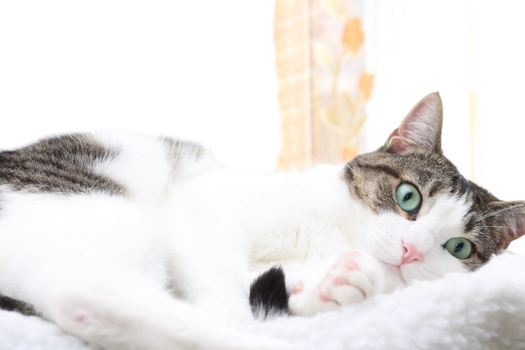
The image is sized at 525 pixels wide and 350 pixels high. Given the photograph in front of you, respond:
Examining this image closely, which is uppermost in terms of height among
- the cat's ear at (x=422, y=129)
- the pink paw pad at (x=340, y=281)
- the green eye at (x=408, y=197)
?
the cat's ear at (x=422, y=129)

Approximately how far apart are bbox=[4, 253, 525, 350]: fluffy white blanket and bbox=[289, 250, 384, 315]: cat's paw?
0.32 feet

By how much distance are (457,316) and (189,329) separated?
0.34 metres

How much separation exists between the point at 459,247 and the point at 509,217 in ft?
0.59

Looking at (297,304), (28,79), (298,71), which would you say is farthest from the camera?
(298,71)

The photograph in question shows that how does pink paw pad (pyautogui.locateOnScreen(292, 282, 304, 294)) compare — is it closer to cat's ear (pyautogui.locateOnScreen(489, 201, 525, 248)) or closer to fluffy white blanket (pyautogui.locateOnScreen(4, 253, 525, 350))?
fluffy white blanket (pyautogui.locateOnScreen(4, 253, 525, 350))

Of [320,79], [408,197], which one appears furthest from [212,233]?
[320,79]

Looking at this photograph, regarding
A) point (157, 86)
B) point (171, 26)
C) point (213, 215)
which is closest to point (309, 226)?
point (213, 215)

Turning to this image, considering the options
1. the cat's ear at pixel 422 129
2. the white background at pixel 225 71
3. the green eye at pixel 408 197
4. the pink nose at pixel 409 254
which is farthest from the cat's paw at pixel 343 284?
the white background at pixel 225 71

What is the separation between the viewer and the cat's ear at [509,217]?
1256 millimetres

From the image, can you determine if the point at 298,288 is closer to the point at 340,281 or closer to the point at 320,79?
the point at 340,281

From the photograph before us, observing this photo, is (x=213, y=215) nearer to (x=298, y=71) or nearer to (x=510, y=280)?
(x=510, y=280)

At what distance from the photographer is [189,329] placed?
70 centimetres

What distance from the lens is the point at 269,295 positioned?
1012mm

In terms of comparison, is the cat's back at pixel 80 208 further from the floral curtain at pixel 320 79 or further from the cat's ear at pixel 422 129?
the floral curtain at pixel 320 79
